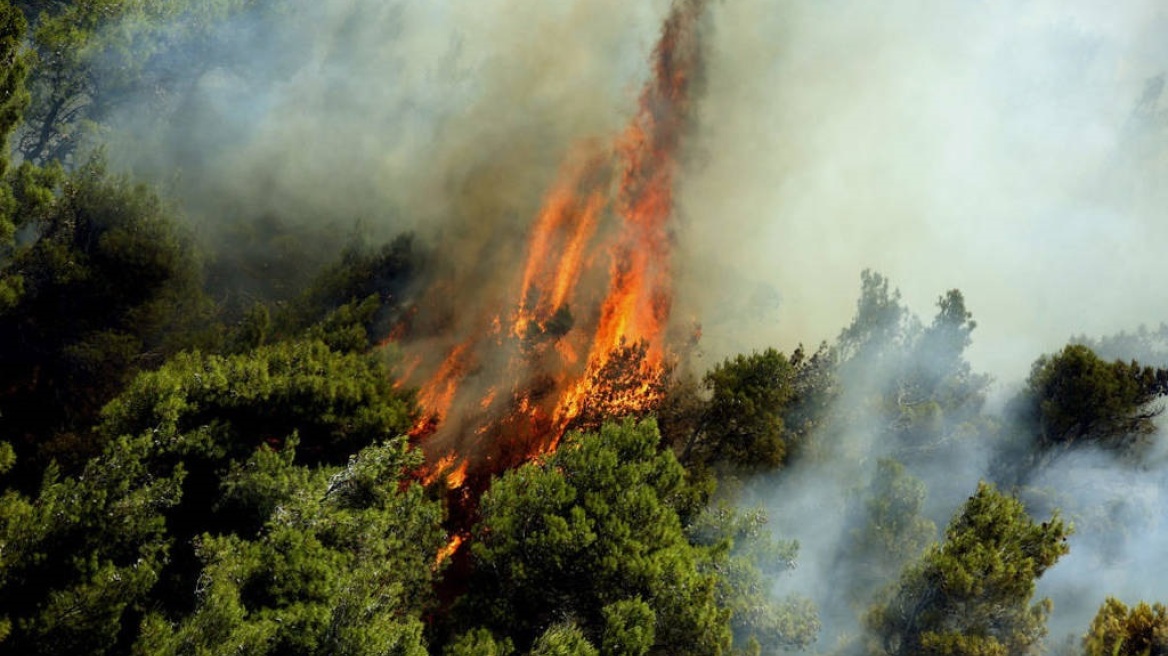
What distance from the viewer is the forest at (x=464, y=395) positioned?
67.4ft

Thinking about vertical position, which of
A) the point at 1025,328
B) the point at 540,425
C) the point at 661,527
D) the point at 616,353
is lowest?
the point at 661,527

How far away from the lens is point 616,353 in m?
36.3

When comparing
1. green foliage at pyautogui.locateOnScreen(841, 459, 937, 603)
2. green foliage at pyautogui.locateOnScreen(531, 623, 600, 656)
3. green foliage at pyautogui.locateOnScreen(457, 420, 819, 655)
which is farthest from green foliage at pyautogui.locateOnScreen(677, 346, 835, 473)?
green foliage at pyautogui.locateOnScreen(531, 623, 600, 656)

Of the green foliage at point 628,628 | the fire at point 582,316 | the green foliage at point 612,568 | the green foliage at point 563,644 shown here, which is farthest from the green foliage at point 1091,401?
the green foliage at point 563,644

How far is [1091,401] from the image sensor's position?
36656 millimetres

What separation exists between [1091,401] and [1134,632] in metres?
18.6

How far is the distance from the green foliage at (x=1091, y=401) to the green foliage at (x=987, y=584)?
53.1 feet

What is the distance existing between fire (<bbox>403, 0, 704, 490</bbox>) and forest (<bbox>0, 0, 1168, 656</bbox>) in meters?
0.18

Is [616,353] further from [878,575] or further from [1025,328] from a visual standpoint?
[1025,328]

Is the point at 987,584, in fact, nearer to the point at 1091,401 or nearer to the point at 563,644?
the point at 563,644

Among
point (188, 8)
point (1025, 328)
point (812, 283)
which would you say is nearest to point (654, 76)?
point (812, 283)

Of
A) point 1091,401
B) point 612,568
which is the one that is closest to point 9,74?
point 612,568

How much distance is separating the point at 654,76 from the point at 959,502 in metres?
27.4

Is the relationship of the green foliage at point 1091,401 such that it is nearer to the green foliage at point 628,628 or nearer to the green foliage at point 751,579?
the green foliage at point 751,579
